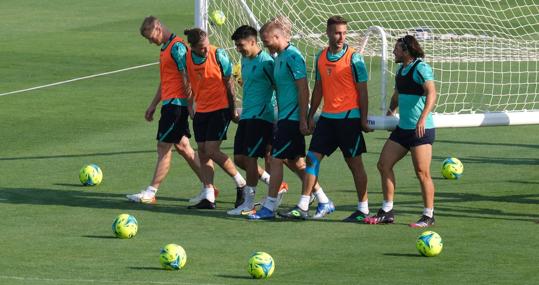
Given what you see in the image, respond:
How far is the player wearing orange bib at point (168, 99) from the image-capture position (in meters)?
14.5

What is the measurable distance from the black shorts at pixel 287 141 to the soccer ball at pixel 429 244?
2.29 meters

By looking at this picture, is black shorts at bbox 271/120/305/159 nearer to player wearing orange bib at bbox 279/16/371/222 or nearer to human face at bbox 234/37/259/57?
player wearing orange bib at bbox 279/16/371/222

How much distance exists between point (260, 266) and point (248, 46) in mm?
3545

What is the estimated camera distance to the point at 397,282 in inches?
417

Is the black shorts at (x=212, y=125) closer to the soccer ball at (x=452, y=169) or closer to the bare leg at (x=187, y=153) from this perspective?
the bare leg at (x=187, y=153)

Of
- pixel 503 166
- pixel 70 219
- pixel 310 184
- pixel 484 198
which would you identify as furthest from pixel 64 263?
pixel 503 166

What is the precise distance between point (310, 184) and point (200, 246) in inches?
69.8

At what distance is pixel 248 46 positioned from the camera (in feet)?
44.3

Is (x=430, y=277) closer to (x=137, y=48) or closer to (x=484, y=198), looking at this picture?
(x=484, y=198)

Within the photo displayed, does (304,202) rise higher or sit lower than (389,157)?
lower

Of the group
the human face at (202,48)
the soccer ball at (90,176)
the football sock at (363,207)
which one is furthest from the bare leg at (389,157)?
the soccer ball at (90,176)

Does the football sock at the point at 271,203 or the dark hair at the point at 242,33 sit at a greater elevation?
the dark hair at the point at 242,33

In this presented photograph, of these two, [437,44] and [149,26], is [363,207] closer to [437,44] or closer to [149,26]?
[149,26]

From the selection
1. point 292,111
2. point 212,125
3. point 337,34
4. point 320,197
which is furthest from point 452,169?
point 337,34
